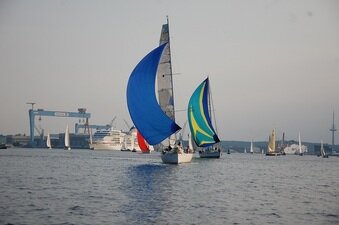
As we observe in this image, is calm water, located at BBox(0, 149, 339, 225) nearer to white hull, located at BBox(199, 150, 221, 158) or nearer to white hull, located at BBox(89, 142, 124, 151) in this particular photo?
white hull, located at BBox(199, 150, 221, 158)

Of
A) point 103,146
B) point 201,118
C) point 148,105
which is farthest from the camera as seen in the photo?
point 103,146

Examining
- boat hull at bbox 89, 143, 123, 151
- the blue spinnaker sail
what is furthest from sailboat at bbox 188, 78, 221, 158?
boat hull at bbox 89, 143, 123, 151

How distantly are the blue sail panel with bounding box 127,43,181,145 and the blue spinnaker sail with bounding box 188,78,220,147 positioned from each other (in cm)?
2195

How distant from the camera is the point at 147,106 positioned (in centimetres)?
4650

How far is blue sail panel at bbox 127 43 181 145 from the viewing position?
4656cm

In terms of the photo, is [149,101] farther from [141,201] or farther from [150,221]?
[150,221]

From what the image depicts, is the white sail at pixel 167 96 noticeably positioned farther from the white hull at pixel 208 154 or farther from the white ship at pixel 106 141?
the white ship at pixel 106 141

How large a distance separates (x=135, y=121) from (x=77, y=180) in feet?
44.8

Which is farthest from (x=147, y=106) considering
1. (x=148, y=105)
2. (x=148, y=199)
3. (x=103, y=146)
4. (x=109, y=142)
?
(x=109, y=142)

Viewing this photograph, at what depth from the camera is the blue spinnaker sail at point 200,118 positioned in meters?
69.6

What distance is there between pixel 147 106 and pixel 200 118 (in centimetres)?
2429

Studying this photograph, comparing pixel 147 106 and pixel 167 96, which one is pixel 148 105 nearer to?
pixel 147 106

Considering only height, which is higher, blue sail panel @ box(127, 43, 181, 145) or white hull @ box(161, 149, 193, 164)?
blue sail panel @ box(127, 43, 181, 145)

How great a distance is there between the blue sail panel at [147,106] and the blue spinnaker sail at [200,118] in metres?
21.9
